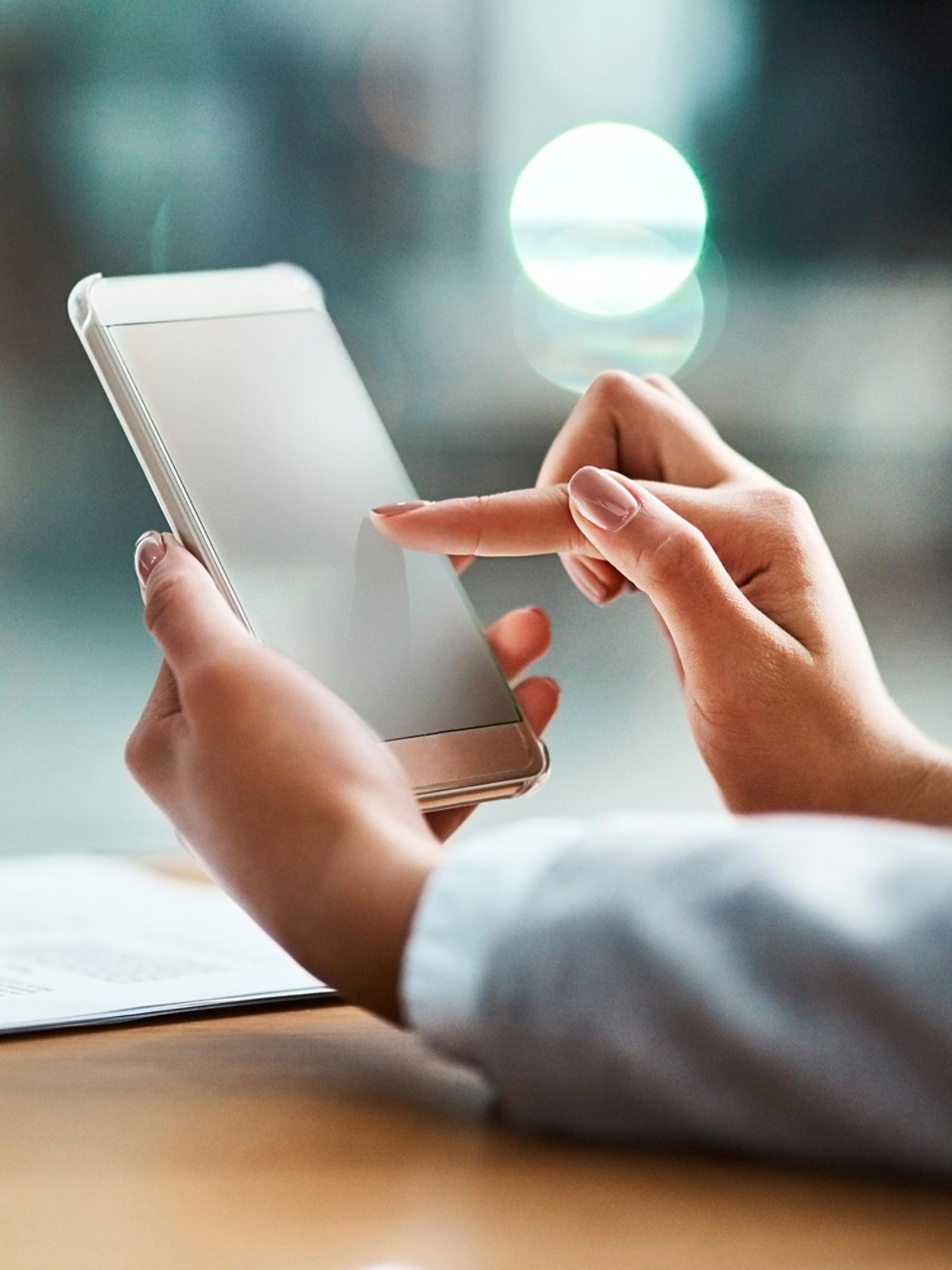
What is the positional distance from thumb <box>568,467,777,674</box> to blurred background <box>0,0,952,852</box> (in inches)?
33.4

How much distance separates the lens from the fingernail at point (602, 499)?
444 mm

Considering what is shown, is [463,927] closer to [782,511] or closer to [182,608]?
[182,608]

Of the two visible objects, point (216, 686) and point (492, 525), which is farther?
point (492, 525)

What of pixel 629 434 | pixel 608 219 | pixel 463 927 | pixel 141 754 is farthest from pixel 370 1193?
pixel 608 219

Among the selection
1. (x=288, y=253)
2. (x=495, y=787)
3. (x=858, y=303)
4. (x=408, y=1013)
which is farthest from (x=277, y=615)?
(x=858, y=303)

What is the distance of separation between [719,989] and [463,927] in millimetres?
48

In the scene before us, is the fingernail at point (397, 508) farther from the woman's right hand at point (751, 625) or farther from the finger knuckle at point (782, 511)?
the finger knuckle at point (782, 511)

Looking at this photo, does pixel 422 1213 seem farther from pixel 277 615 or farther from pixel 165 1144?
pixel 277 615

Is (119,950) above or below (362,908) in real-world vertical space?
below

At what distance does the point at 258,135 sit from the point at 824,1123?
1253 millimetres

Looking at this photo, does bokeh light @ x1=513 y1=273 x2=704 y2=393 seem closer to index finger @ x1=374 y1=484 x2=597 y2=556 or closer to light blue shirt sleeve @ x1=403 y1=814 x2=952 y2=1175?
index finger @ x1=374 y1=484 x2=597 y2=556

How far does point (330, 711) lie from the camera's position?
0.29m

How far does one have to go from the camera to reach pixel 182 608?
366 millimetres

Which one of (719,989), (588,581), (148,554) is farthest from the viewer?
(588,581)
